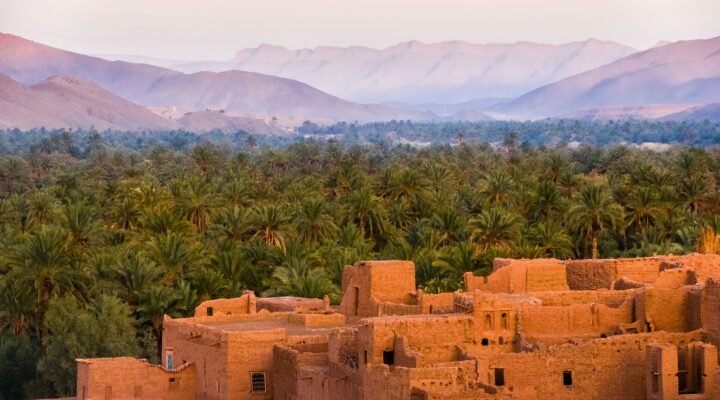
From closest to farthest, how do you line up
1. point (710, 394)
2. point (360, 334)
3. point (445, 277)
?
point (710, 394)
point (360, 334)
point (445, 277)

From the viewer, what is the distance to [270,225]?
70312mm

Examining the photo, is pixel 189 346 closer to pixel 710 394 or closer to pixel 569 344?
pixel 569 344

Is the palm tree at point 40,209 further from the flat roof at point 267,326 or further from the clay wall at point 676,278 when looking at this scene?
the clay wall at point 676,278

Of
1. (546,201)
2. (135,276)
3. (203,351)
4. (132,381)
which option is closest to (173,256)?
(135,276)

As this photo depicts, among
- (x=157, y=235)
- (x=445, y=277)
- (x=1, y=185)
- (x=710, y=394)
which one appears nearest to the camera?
(x=710, y=394)

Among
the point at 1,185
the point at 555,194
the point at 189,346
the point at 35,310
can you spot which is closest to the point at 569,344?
the point at 189,346

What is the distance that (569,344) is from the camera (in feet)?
122

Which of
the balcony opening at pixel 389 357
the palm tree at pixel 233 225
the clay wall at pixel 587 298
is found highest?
the palm tree at pixel 233 225

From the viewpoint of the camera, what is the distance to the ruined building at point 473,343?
119 ft

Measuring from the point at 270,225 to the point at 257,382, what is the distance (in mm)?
27667

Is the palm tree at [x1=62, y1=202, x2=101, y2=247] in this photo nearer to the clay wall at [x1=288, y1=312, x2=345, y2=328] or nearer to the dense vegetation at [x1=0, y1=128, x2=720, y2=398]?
the dense vegetation at [x1=0, y1=128, x2=720, y2=398]

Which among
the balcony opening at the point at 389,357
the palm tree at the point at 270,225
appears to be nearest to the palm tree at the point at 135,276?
the palm tree at the point at 270,225

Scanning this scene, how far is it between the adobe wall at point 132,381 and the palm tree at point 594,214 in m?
29.9

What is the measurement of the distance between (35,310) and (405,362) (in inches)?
1021
